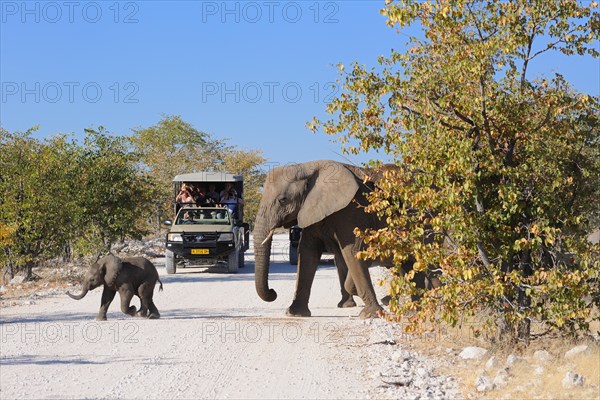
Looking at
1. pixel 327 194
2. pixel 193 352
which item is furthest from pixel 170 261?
pixel 193 352

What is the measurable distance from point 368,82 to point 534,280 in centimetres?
299

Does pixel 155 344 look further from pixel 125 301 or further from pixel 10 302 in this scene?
pixel 10 302

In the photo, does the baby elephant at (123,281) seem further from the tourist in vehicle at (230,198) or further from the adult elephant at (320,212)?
the tourist in vehicle at (230,198)

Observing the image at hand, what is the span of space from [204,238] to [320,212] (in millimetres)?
12415

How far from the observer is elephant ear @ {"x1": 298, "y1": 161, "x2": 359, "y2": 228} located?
14.9m

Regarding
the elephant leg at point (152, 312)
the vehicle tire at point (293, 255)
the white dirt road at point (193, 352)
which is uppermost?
the vehicle tire at point (293, 255)

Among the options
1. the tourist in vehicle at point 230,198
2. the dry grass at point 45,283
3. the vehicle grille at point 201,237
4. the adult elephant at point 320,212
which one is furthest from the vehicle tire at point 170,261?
the adult elephant at point 320,212

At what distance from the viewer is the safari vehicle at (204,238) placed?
26656 mm

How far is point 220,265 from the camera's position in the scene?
3056cm

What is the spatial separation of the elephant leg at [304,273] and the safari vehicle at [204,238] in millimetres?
11224

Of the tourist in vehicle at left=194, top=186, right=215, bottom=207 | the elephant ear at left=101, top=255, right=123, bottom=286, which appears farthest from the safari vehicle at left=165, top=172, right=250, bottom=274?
the elephant ear at left=101, top=255, right=123, bottom=286

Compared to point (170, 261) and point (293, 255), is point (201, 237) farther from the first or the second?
point (293, 255)

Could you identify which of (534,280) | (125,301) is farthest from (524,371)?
(125,301)

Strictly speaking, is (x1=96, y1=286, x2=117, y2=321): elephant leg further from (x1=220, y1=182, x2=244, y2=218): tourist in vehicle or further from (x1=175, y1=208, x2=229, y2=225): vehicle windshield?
(x1=220, y1=182, x2=244, y2=218): tourist in vehicle
